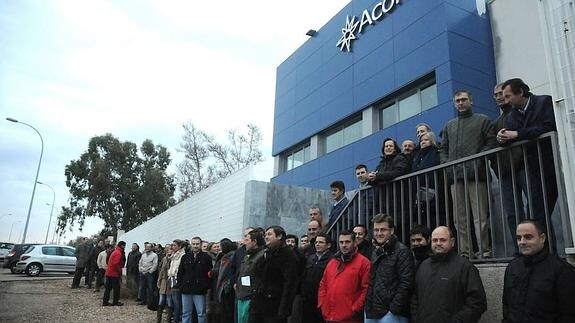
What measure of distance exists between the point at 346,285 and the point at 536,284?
197cm

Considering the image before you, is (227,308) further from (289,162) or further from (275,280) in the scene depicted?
(289,162)

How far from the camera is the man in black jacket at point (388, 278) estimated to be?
4086mm

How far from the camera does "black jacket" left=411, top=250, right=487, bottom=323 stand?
11.5 ft

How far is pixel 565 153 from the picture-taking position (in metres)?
3.54

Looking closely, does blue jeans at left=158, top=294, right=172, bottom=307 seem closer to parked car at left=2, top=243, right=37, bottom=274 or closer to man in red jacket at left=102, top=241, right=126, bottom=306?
man in red jacket at left=102, top=241, right=126, bottom=306

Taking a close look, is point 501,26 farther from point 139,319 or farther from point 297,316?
point 139,319

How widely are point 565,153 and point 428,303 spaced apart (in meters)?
1.61

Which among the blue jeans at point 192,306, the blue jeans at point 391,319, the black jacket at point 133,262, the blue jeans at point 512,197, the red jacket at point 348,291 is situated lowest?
the blue jeans at point 192,306

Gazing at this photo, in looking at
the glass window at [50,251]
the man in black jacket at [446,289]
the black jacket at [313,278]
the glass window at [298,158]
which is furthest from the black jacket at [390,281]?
the glass window at [50,251]

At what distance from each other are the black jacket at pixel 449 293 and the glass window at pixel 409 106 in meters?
10.7

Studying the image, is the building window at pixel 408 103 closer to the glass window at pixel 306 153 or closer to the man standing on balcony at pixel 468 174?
the glass window at pixel 306 153

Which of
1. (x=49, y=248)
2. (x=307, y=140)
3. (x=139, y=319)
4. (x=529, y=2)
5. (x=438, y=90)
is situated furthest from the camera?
(x=49, y=248)

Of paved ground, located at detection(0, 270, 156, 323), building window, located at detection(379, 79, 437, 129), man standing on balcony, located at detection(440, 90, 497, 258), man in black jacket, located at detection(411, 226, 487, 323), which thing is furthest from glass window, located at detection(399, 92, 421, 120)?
man in black jacket, located at detection(411, 226, 487, 323)

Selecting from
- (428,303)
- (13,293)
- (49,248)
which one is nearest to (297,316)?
(428,303)
